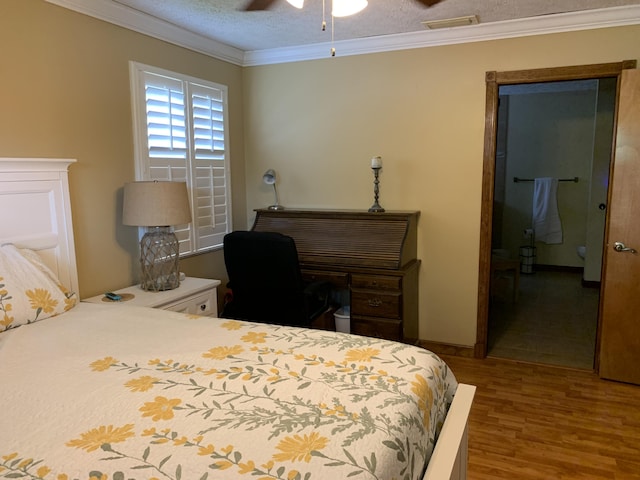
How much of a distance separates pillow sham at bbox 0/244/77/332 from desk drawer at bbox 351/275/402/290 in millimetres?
1739

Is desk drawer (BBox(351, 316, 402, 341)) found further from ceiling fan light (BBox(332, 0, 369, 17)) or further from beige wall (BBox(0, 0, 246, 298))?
ceiling fan light (BBox(332, 0, 369, 17))

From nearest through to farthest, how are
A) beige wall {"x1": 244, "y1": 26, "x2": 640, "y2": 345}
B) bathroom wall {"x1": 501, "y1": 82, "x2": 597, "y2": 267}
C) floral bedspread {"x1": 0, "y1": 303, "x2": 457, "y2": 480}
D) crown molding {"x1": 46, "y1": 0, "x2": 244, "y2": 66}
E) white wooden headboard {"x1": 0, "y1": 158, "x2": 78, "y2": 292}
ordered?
floral bedspread {"x1": 0, "y1": 303, "x2": 457, "y2": 480}
white wooden headboard {"x1": 0, "y1": 158, "x2": 78, "y2": 292}
crown molding {"x1": 46, "y1": 0, "x2": 244, "y2": 66}
beige wall {"x1": 244, "y1": 26, "x2": 640, "y2": 345}
bathroom wall {"x1": 501, "y1": 82, "x2": 597, "y2": 267}

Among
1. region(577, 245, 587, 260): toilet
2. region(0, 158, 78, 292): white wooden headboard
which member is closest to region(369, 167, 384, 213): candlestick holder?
region(0, 158, 78, 292): white wooden headboard

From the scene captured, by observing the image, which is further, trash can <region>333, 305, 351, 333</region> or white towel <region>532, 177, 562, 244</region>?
white towel <region>532, 177, 562, 244</region>

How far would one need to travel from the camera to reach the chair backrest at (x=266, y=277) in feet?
8.93

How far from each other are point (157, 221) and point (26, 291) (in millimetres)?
820

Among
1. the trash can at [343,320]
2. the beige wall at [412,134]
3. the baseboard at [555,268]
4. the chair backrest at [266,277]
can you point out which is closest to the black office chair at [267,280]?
the chair backrest at [266,277]

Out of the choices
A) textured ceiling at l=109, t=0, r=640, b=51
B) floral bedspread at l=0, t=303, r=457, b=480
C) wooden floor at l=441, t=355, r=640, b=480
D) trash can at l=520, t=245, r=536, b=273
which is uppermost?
textured ceiling at l=109, t=0, r=640, b=51

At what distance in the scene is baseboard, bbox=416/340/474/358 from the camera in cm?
359

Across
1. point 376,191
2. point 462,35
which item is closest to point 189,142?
point 376,191

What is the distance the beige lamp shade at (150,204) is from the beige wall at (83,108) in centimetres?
19

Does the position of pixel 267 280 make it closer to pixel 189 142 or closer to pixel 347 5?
pixel 189 142

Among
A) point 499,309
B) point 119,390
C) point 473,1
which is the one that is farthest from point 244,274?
point 499,309

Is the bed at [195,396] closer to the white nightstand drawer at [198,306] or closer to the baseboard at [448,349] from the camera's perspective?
the white nightstand drawer at [198,306]
